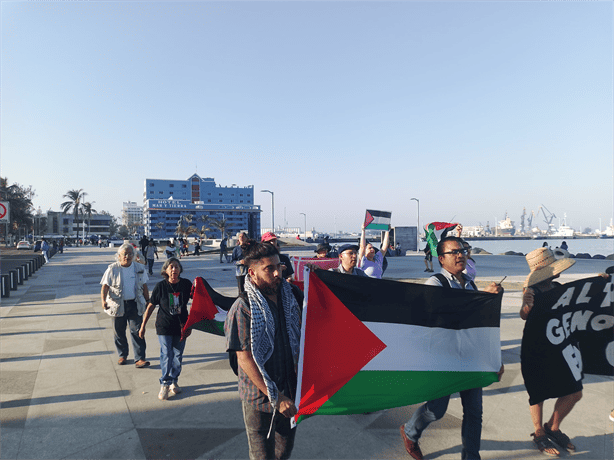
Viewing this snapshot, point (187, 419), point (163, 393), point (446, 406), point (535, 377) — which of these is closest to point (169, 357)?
point (163, 393)

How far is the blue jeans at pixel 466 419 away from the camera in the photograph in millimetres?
3326

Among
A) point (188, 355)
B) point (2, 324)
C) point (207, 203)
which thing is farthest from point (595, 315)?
point (207, 203)

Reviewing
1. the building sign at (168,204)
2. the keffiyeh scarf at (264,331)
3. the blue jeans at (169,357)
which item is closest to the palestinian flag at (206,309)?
the blue jeans at (169,357)

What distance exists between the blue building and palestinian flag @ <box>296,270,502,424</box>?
127669mm

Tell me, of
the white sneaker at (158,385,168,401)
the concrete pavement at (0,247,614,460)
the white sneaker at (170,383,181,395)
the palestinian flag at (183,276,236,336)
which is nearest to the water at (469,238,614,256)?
the concrete pavement at (0,247,614,460)

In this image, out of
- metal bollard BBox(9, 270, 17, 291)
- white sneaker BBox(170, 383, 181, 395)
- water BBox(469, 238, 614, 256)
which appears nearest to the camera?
white sneaker BBox(170, 383, 181, 395)

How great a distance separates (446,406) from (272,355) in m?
1.82

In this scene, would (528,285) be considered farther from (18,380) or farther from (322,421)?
(18,380)

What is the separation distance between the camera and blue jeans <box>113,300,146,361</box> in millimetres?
6184

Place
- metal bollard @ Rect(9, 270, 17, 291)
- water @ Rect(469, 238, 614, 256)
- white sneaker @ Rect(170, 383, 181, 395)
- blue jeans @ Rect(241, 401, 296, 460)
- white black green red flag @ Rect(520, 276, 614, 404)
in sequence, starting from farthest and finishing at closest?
water @ Rect(469, 238, 614, 256) → metal bollard @ Rect(9, 270, 17, 291) → white sneaker @ Rect(170, 383, 181, 395) → white black green red flag @ Rect(520, 276, 614, 404) → blue jeans @ Rect(241, 401, 296, 460)

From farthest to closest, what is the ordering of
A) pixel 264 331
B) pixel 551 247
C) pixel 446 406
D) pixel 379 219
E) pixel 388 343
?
pixel 551 247 < pixel 379 219 < pixel 446 406 < pixel 388 343 < pixel 264 331

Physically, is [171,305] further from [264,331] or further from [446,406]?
[446,406]

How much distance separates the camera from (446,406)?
3498 mm

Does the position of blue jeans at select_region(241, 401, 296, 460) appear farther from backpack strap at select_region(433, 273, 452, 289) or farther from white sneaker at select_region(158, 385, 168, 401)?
white sneaker at select_region(158, 385, 168, 401)
